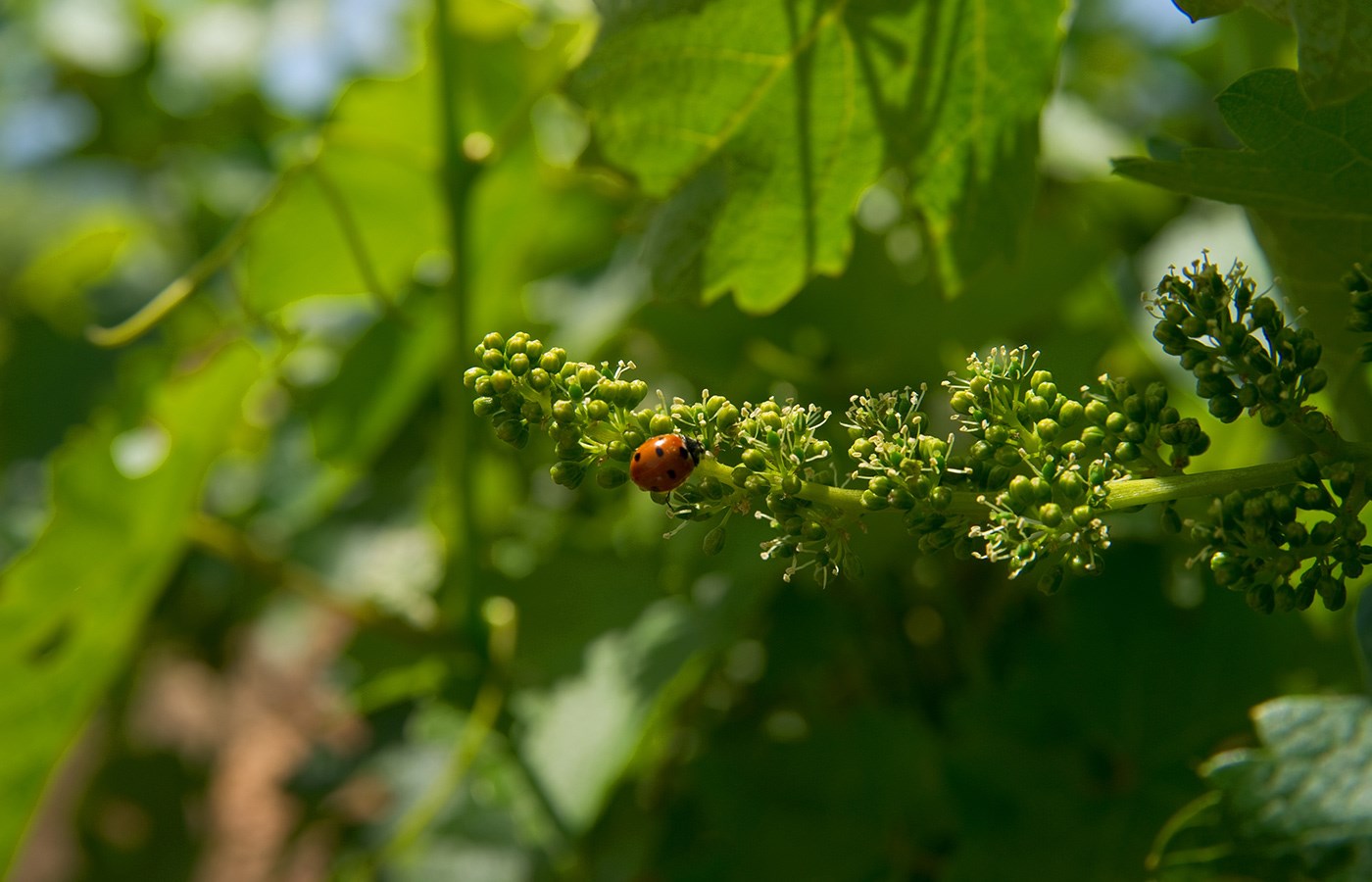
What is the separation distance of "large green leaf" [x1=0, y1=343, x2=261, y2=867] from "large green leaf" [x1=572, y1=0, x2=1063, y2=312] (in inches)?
26.1

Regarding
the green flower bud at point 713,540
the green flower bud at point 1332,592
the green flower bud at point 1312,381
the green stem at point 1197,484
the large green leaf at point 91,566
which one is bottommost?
the large green leaf at point 91,566

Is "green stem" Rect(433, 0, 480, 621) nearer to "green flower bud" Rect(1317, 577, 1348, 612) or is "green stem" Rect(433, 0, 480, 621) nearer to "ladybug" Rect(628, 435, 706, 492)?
"ladybug" Rect(628, 435, 706, 492)

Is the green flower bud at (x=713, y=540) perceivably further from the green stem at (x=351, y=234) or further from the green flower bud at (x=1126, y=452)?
the green stem at (x=351, y=234)

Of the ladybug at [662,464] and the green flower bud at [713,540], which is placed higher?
the ladybug at [662,464]

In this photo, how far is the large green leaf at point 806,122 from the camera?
38.5 inches

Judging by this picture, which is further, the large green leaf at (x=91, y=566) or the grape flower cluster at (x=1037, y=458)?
the large green leaf at (x=91, y=566)

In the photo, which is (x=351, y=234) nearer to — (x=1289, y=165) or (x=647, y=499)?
(x=647, y=499)

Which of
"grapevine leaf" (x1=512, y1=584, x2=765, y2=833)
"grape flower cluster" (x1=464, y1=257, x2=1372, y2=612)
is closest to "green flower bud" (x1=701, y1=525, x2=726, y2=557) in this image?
"grape flower cluster" (x1=464, y1=257, x2=1372, y2=612)

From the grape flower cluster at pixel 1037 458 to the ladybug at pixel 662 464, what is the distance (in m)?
0.01

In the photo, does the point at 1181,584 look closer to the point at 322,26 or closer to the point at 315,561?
the point at 315,561

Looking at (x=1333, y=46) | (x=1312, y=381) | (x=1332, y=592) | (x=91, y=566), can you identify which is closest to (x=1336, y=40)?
(x=1333, y=46)

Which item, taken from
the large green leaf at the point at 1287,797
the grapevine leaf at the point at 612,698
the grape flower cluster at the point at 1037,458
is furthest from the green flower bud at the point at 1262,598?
the grapevine leaf at the point at 612,698

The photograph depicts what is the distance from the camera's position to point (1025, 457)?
0.67 m

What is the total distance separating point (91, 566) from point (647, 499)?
26.6 inches
